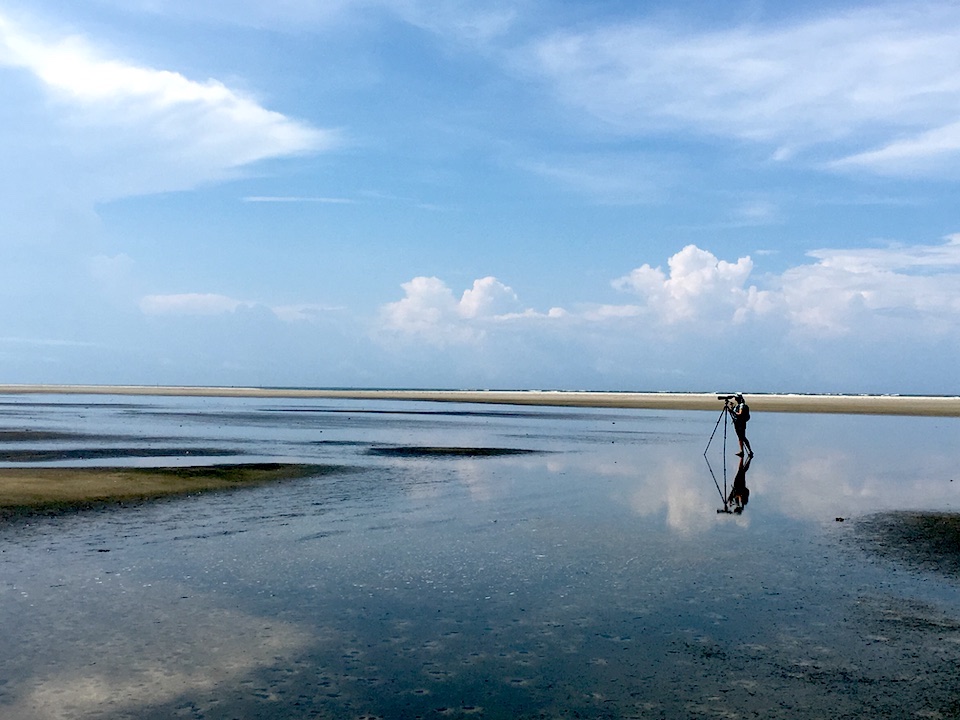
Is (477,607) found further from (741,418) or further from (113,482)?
(741,418)

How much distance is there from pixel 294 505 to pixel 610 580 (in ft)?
32.9

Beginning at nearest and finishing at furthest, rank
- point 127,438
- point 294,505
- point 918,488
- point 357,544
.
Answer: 1. point 357,544
2. point 294,505
3. point 918,488
4. point 127,438

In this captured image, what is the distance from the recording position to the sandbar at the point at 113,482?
1947 centimetres

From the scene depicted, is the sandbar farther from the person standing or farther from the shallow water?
the person standing

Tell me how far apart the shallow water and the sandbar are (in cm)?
151

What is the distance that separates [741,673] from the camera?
860 centimetres

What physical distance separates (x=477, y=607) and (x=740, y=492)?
13.7m

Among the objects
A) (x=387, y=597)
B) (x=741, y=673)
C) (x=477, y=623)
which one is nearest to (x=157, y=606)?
(x=387, y=597)

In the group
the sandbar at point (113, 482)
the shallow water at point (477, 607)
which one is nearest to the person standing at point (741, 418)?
the shallow water at point (477, 607)

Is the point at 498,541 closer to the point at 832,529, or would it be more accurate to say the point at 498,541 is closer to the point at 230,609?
the point at 230,609

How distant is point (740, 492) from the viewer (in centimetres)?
2248

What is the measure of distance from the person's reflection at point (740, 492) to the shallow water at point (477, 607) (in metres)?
0.41

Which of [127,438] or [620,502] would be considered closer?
[620,502]

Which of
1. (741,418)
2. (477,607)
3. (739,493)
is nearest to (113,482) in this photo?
(477,607)
